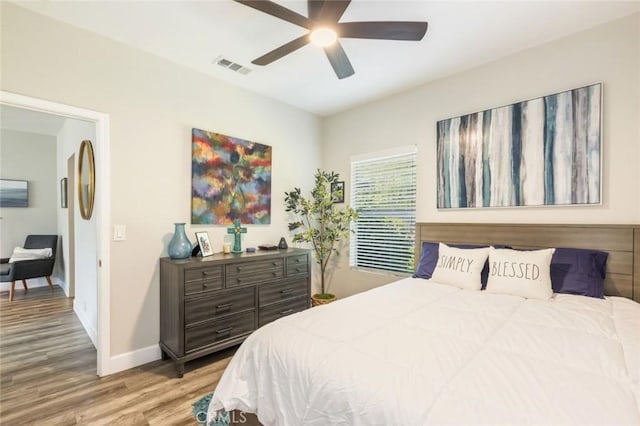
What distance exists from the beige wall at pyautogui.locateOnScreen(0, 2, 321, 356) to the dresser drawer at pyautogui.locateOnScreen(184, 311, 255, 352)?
51cm

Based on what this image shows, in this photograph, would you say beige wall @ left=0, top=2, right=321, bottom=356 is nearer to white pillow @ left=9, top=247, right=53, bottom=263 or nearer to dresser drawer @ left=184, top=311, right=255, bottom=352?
dresser drawer @ left=184, top=311, right=255, bottom=352

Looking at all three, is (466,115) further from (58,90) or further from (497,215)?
(58,90)

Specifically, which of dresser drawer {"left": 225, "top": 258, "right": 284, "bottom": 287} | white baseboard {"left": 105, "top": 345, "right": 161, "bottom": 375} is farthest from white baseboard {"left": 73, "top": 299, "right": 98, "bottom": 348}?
dresser drawer {"left": 225, "top": 258, "right": 284, "bottom": 287}

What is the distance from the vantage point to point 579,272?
213 centimetres

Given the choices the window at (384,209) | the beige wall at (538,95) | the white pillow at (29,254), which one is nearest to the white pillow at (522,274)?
the beige wall at (538,95)

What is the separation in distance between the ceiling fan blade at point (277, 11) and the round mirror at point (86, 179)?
2.51 metres

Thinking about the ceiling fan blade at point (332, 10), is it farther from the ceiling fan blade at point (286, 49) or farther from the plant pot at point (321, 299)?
the plant pot at point (321, 299)

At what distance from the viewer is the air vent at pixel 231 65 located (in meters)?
2.74

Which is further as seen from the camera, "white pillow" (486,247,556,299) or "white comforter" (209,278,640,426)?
"white pillow" (486,247,556,299)

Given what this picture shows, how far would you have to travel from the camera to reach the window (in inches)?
134

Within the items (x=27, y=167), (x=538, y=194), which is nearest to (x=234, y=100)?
(x=538, y=194)

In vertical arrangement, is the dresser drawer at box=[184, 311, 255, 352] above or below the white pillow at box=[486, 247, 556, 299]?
below

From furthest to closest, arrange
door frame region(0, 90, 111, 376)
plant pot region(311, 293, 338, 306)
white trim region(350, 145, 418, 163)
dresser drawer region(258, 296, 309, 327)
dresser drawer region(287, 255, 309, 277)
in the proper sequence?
1. plant pot region(311, 293, 338, 306)
2. white trim region(350, 145, 418, 163)
3. dresser drawer region(287, 255, 309, 277)
4. dresser drawer region(258, 296, 309, 327)
5. door frame region(0, 90, 111, 376)

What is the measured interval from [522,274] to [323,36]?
2.19 metres
